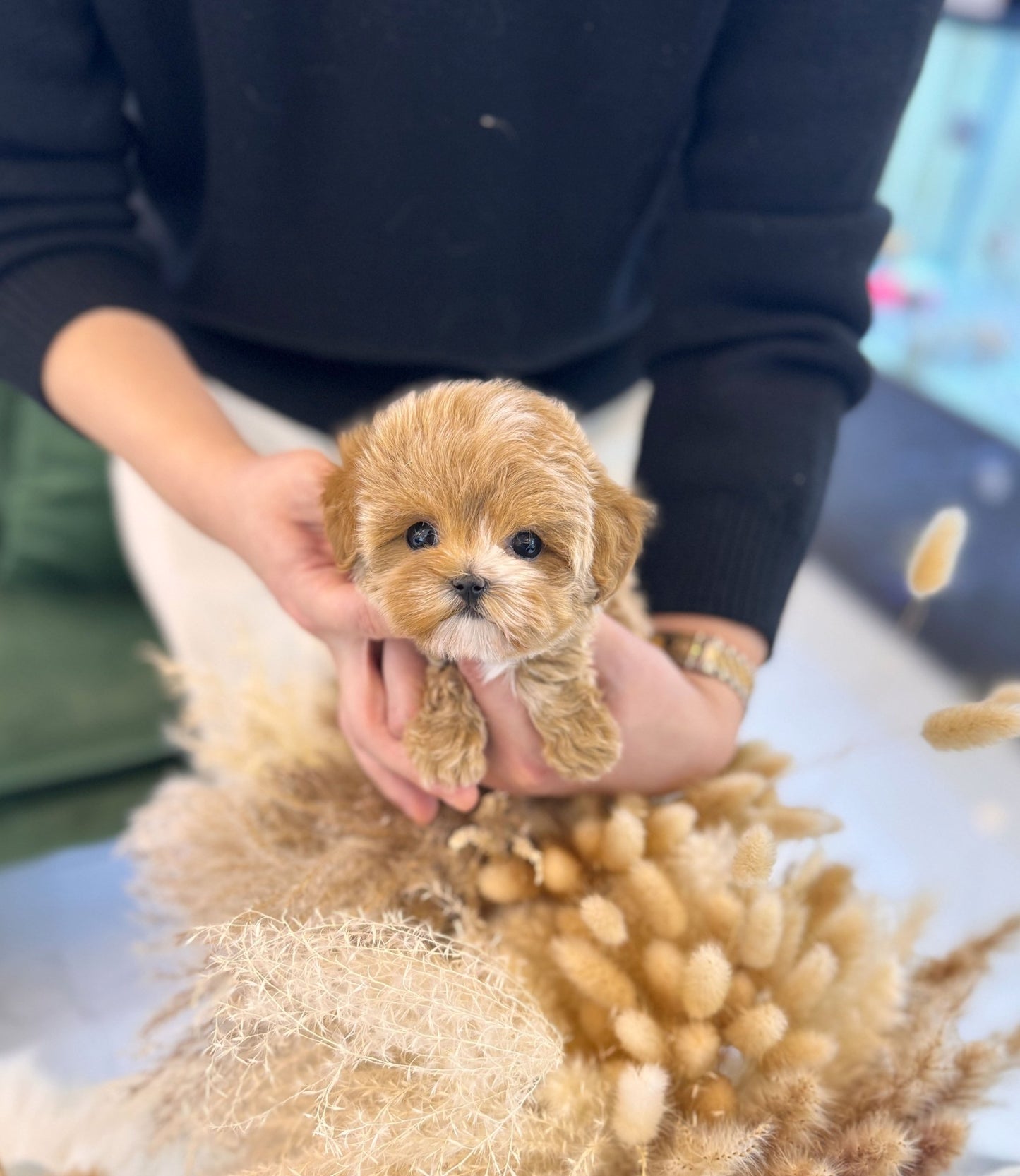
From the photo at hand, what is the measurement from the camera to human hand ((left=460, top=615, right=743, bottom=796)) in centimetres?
57

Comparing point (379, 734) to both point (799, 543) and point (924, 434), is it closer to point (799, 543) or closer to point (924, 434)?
point (799, 543)

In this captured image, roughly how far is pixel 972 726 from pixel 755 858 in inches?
5.7

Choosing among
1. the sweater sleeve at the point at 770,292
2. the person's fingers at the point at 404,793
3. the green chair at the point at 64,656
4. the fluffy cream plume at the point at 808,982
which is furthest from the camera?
the green chair at the point at 64,656

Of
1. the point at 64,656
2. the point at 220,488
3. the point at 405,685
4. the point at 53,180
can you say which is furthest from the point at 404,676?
the point at 64,656

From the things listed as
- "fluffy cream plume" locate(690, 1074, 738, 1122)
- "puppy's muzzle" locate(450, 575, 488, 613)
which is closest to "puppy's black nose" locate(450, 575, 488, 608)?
"puppy's muzzle" locate(450, 575, 488, 613)

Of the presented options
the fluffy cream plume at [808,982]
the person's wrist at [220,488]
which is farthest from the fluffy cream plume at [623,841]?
the person's wrist at [220,488]

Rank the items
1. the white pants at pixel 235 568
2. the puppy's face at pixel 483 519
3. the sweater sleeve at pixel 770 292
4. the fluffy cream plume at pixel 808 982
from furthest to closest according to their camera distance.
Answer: the white pants at pixel 235 568 → the sweater sleeve at pixel 770 292 → the fluffy cream plume at pixel 808 982 → the puppy's face at pixel 483 519

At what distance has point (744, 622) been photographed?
29.6 inches

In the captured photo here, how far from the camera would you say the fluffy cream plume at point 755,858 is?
0.47 meters

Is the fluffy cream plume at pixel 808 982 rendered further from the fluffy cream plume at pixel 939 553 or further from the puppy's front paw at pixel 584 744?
the fluffy cream plume at pixel 939 553

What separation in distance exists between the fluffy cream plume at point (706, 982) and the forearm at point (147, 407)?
0.45m

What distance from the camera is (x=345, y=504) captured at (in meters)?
0.47

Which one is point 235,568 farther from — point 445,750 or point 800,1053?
point 800,1053

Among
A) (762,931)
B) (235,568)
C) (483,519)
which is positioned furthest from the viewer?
(235,568)
